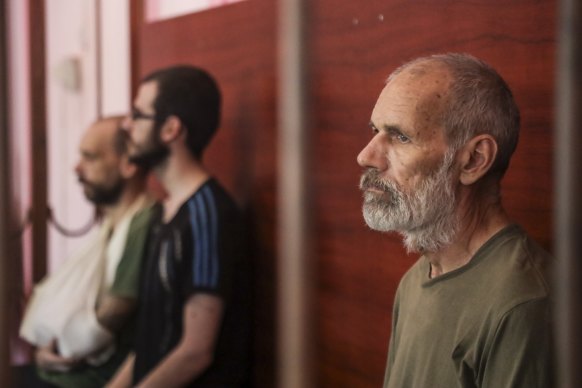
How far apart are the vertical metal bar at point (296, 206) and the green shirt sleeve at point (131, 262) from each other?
37.9 inches

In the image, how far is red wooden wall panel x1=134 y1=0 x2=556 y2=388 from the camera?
0.97 m

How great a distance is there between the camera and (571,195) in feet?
1.54

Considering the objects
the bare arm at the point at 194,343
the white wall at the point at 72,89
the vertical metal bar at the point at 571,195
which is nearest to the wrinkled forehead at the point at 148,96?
the bare arm at the point at 194,343

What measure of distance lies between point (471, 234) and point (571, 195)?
0.42m

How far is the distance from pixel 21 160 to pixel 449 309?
5.25ft

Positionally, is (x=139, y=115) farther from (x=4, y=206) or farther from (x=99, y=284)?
(x=4, y=206)

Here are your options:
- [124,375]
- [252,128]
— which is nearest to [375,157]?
[252,128]

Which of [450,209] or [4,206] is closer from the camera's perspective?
[4,206]

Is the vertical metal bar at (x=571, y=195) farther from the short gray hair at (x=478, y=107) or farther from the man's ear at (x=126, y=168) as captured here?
the man's ear at (x=126, y=168)

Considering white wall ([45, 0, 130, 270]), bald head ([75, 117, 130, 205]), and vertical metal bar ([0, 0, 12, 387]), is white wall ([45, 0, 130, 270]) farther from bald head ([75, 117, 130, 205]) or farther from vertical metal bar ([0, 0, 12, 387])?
vertical metal bar ([0, 0, 12, 387])

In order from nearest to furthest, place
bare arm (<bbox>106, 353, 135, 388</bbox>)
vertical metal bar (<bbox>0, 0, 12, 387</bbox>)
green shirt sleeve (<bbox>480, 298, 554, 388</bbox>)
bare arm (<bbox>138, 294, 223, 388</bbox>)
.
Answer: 1. vertical metal bar (<bbox>0, 0, 12, 387</bbox>)
2. green shirt sleeve (<bbox>480, 298, 554, 388</bbox>)
3. bare arm (<bbox>138, 294, 223, 388</bbox>)
4. bare arm (<bbox>106, 353, 135, 388</bbox>)

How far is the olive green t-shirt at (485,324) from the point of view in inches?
31.4

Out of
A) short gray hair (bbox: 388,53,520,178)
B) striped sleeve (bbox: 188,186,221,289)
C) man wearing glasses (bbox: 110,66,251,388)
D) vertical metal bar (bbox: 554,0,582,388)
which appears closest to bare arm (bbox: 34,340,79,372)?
man wearing glasses (bbox: 110,66,251,388)

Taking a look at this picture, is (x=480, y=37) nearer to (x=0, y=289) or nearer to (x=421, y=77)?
(x=421, y=77)
